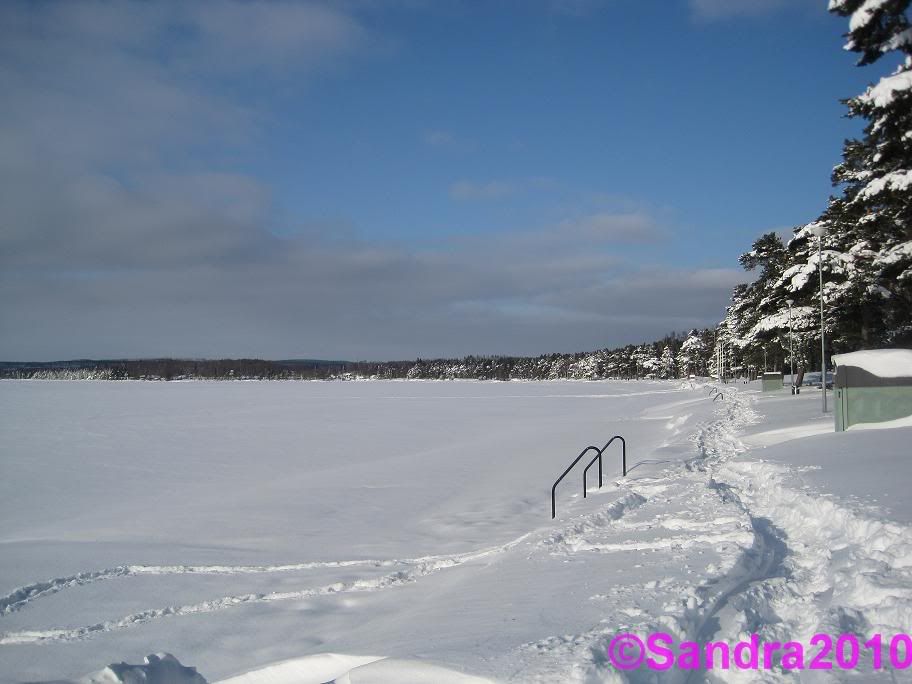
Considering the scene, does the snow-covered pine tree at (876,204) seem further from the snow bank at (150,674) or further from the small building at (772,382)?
the snow bank at (150,674)

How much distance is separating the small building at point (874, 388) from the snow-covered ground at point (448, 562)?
149 centimetres

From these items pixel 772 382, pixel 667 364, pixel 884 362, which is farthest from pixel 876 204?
pixel 667 364

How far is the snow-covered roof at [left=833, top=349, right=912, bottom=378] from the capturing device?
711 inches

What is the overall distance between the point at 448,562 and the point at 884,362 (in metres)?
14.6

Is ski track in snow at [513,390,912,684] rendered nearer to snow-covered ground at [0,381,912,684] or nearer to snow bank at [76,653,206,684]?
snow-covered ground at [0,381,912,684]

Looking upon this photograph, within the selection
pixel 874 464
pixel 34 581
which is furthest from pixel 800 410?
pixel 34 581

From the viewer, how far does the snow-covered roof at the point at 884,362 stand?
59.3 ft

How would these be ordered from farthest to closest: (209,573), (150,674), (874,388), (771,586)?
(874,388), (209,573), (771,586), (150,674)

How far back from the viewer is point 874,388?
18.3 m

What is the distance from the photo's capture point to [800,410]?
92.8 feet

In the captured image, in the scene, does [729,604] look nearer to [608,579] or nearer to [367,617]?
[608,579]

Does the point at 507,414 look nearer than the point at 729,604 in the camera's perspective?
No

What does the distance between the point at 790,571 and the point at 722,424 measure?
21228mm

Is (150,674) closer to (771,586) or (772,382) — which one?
(771,586)
